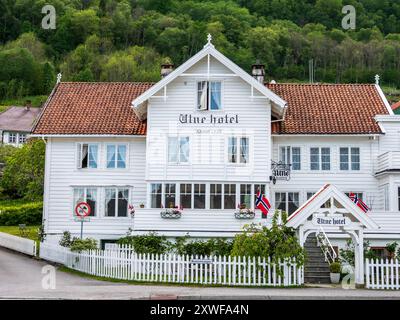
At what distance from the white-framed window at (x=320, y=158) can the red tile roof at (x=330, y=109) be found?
1.22 metres

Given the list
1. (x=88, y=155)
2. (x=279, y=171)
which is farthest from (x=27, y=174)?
(x=279, y=171)

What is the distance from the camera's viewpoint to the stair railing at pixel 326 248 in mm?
28013

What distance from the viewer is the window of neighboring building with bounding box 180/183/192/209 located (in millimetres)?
32125

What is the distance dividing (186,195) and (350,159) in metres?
9.77

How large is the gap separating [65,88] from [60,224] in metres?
9.11

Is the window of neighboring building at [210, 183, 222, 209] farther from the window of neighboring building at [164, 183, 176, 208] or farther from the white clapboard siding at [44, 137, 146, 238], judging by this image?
the white clapboard siding at [44, 137, 146, 238]

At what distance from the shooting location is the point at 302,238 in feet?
81.7

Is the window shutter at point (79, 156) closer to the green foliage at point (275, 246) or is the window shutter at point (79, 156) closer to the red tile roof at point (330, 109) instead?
the red tile roof at point (330, 109)

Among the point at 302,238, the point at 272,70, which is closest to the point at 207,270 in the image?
the point at 302,238

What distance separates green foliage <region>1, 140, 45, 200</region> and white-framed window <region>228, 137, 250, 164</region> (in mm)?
23697

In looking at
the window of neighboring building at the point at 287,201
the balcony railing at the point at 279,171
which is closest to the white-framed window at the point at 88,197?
the balcony railing at the point at 279,171

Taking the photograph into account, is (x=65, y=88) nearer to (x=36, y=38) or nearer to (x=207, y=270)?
(x=207, y=270)

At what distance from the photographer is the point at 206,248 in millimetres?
28219

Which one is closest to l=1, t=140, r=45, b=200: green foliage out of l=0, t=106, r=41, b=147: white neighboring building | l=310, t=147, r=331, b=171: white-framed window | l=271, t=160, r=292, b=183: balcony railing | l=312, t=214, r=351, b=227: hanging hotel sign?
l=271, t=160, r=292, b=183: balcony railing
